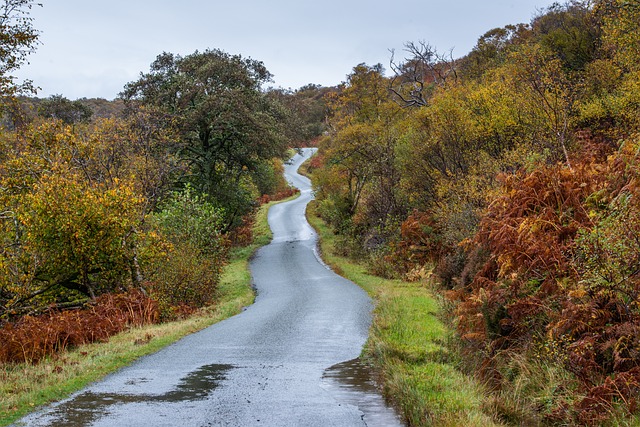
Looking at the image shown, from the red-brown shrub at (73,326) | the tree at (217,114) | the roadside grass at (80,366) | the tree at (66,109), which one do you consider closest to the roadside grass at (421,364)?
the roadside grass at (80,366)

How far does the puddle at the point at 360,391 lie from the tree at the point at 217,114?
908 inches

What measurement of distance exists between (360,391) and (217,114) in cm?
2737

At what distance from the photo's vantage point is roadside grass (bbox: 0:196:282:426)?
8.52m

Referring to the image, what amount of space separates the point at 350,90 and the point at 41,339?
135 feet

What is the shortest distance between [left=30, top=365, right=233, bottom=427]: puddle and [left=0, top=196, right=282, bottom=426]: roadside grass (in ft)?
1.36

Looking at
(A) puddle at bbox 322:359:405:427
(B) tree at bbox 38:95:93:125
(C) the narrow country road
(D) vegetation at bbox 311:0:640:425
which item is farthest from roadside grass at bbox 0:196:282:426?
(B) tree at bbox 38:95:93:125

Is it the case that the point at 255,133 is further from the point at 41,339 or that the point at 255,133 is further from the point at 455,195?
the point at 41,339

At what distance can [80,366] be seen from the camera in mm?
10953

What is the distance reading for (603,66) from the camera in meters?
27.6

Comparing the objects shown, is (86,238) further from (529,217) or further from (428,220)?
(428,220)

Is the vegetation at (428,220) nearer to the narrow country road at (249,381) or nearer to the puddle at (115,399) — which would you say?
the narrow country road at (249,381)

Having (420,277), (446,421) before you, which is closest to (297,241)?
(420,277)

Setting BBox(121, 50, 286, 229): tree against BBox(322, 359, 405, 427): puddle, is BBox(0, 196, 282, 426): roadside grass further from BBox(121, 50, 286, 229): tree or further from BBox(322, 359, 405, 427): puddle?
BBox(121, 50, 286, 229): tree

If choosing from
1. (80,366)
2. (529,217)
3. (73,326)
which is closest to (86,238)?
(73,326)
